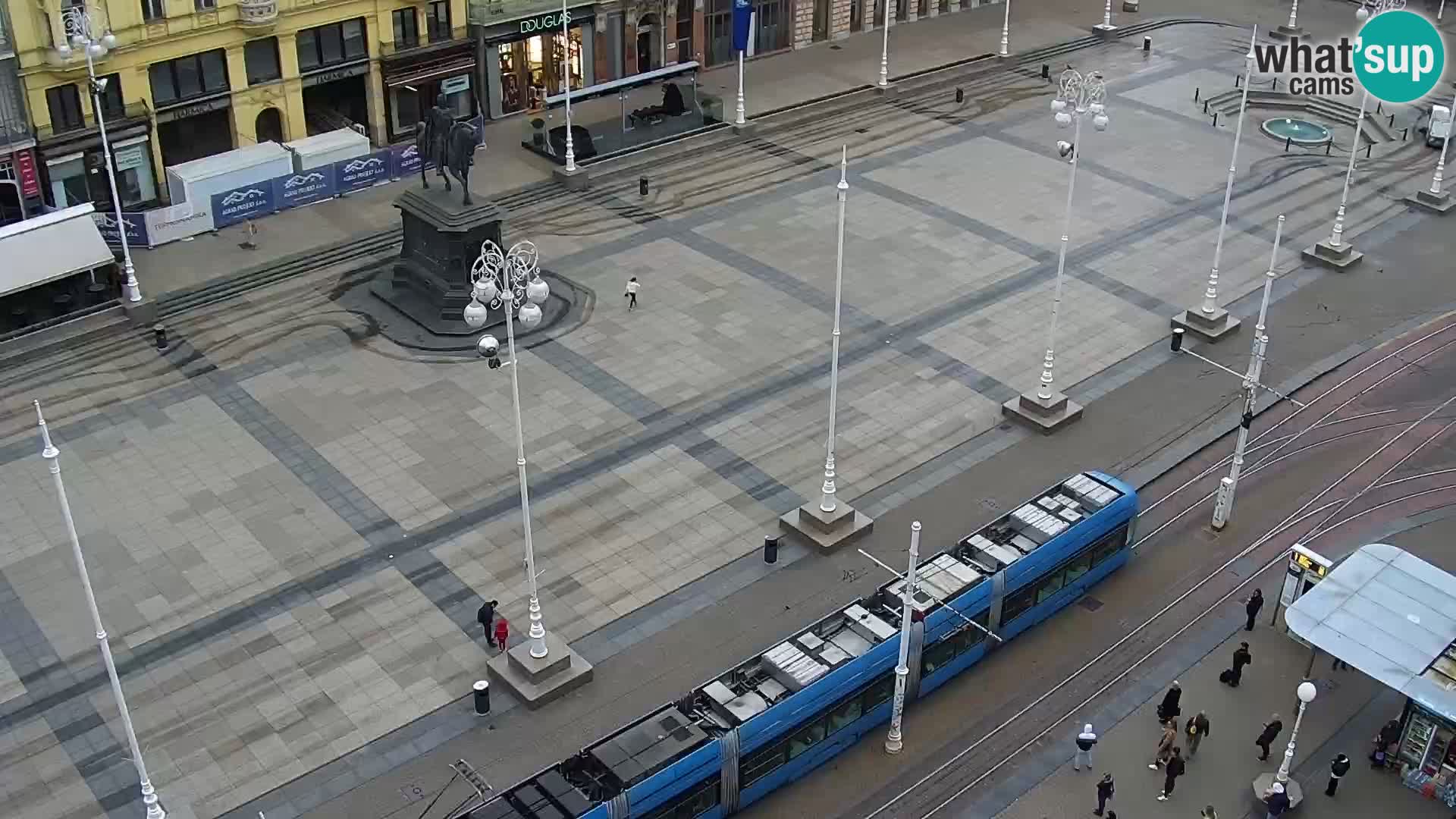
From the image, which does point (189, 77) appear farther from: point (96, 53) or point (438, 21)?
point (438, 21)

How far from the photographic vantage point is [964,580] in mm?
33750

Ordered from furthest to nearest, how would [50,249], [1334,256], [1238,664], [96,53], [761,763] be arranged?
[1334,256]
[50,249]
[96,53]
[1238,664]
[761,763]

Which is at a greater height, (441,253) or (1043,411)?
(441,253)

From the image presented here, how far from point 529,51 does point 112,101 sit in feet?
63.9

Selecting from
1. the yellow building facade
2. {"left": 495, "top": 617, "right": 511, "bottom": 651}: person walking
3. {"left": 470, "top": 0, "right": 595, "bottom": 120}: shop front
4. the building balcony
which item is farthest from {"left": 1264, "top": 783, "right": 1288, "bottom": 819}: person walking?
the building balcony

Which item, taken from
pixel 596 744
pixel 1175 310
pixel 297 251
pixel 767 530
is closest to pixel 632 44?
pixel 297 251

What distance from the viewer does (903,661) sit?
3136 cm

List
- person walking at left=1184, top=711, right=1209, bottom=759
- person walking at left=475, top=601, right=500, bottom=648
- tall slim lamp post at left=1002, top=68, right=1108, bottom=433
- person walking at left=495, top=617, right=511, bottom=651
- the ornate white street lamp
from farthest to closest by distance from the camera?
1. tall slim lamp post at left=1002, top=68, right=1108, bottom=433
2. person walking at left=475, top=601, right=500, bottom=648
3. person walking at left=495, top=617, right=511, bottom=651
4. person walking at left=1184, top=711, right=1209, bottom=759
5. the ornate white street lamp

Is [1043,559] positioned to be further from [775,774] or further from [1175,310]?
[1175,310]

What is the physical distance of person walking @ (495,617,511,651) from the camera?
3425cm

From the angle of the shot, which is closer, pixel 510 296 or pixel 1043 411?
pixel 510 296

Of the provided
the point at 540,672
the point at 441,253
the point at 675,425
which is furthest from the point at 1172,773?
A: the point at 441,253

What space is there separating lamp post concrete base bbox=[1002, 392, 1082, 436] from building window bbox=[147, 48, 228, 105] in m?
34.3

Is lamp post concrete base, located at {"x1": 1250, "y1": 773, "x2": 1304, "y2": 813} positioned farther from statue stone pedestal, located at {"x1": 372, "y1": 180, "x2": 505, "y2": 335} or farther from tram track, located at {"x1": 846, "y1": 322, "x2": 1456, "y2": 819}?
statue stone pedestal, located at {"x1": 372, "y1": 180, "x2": 505, "y2": 335}
